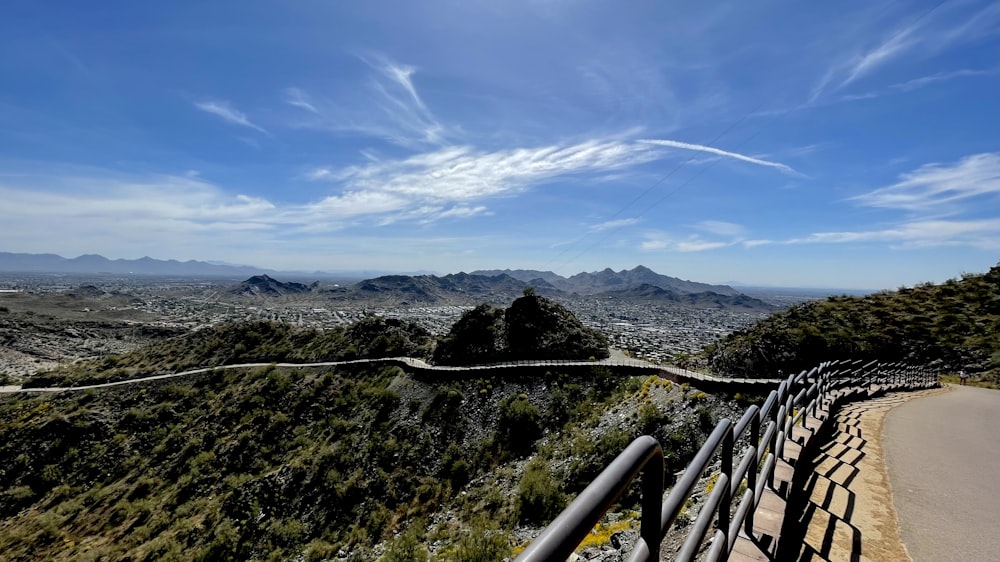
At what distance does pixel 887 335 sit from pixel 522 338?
28.4 m

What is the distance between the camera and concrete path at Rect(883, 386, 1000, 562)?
211 inches

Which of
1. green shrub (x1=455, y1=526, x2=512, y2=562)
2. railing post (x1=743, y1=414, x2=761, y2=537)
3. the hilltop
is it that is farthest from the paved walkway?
green shrub (x1=455, y1=526, x2=512, y2=562)

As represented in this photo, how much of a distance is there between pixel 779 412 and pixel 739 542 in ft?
4.90

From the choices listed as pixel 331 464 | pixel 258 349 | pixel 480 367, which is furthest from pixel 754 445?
pixel 258 349

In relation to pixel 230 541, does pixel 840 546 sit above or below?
above

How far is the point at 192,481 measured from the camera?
30.3 m

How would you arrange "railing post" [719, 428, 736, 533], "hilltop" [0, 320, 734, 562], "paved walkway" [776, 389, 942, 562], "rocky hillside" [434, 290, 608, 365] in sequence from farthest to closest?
1. "rocky hillside" [434, 290, 608, 365]
2. "hilltop" [0, 320, 734, 562]
3. "paved walkway" [776, 389, 942, 562]
4. "railing post" [719, 428, 736, 533]

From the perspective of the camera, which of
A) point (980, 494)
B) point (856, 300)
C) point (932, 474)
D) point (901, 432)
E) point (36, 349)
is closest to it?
point (980, 494)

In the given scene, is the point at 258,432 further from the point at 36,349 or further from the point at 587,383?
the point at 36,349

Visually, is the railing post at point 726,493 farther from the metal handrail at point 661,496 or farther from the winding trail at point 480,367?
the winding trail at point 480,367

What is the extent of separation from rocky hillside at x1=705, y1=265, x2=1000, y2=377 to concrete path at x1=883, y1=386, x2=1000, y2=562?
1745 cm

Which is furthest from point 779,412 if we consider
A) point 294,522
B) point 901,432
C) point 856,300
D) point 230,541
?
point 856,300

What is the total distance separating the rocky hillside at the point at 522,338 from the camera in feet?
124

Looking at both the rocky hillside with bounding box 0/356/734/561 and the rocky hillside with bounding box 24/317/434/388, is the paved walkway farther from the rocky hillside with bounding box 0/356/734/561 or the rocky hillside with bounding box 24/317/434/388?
the rocky hillside with bounding box 24/317/434/388
